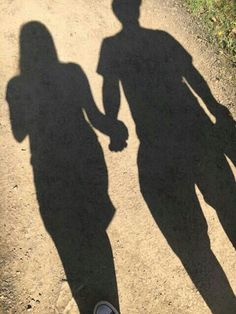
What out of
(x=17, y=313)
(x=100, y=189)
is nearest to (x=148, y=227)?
(x=100, y=189)

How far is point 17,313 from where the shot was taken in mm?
6148

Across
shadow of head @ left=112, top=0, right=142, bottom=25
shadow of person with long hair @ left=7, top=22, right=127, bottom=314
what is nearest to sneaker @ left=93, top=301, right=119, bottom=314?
shadow of person with long hair @ left=7, top=22, right=127, bottom=314

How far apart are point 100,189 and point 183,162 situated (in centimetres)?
144

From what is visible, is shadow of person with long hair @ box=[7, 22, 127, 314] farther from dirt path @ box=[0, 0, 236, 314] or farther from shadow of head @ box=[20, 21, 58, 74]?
dirt path @ box=[0, 0, 236, 314]

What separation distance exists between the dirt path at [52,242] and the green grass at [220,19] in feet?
3.83

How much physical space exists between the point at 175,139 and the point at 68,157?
69.7 inches

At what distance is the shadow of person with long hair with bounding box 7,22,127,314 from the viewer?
6441 mm

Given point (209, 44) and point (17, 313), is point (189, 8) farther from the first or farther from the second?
point (17, 313)

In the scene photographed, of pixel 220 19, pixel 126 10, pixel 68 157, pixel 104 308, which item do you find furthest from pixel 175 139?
pixel 104 308

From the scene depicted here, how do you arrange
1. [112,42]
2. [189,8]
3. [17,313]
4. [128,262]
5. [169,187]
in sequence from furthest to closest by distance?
[189,8]
[112,42]
[169,187]
[128,262]
[17,313]

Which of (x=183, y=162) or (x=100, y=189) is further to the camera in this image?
(x=183, y=162)

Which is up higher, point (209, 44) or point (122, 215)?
point (209, 44)

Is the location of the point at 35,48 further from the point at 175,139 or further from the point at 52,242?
the point at 52,242

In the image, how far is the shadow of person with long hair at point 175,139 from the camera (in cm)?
682
